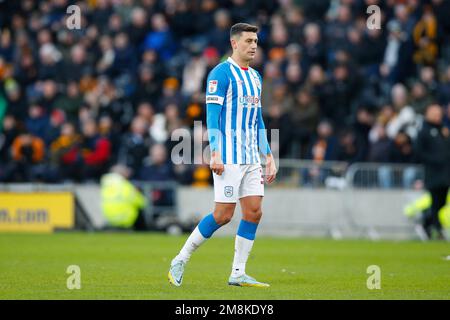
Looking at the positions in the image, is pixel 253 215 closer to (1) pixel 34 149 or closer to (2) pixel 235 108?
(2) pixel 235 108

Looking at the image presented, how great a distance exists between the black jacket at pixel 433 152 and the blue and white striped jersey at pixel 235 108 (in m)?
9.58

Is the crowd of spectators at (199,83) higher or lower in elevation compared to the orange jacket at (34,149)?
higher

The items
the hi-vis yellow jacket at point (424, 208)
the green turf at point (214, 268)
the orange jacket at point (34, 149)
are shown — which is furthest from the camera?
the orange jacket at point (34, 149)

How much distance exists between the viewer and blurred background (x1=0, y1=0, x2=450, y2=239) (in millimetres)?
22031

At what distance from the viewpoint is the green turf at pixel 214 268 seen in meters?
9.74

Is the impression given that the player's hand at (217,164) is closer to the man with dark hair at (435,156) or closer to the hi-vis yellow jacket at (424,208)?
the man with dark hair at (435,156)

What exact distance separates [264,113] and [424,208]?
428cm

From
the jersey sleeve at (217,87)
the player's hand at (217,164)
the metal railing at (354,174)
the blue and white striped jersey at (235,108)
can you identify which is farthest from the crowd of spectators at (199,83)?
the player's hand at (217,164)

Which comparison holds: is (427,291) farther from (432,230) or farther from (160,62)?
(160,62)

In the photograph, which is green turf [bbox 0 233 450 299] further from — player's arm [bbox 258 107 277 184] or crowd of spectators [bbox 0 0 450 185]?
crowd of spectators [bbox 0 0 450 185]

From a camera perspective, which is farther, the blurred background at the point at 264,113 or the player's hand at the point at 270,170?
the blurred background at the point at 264,113

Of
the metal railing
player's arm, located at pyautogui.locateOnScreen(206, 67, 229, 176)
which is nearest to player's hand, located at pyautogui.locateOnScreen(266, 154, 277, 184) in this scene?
player's arm, located at pyautogui.locateOnScreen(206, 67, 229, 176)

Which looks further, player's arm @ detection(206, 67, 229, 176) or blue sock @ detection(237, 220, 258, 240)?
blue sock @ detection(237, 220, 258, 240)

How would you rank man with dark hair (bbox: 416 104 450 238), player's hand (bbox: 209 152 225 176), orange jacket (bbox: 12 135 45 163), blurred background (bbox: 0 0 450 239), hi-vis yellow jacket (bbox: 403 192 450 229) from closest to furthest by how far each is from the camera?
player's hand (bbox: 209 152 225 176), man with dark hair (bbox: 416 104 450 238), hi-vis yellow jacket (bbox: 403 192 450 229), blurred background (bbox: 0 0 450 239), orange jacket (bbox: 12 135 45 163)
